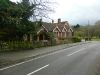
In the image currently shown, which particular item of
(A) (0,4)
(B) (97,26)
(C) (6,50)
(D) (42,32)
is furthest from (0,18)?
(B) (97,26)

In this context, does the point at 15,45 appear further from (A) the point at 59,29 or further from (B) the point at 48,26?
(A) the point at 59,29

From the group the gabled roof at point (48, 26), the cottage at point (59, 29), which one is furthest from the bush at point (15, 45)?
the cottage at point (59, 29)

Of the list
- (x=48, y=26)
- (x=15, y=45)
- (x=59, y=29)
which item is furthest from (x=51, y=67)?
(x=59, y=29)

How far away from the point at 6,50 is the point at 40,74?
15.2m

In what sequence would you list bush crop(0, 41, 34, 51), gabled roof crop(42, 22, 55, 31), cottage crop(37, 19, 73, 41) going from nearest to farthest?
bush crop(0, 41, 34, 51) < gabled roof crop(42, 22, 55, 31) < cottage crop(37, 19, 73, 41)

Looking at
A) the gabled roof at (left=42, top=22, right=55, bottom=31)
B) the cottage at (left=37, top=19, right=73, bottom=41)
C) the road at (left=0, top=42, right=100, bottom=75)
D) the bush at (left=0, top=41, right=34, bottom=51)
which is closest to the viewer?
the road at (left=0, top=42, right=100, bottom=75)

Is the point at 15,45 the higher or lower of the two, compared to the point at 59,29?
lower

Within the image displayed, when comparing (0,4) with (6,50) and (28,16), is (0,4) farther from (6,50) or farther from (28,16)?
(28,16)

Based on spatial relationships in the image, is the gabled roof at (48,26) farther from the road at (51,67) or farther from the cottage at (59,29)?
the road at (51,67)

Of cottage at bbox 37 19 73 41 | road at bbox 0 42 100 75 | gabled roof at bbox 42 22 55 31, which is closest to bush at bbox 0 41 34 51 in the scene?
road at bbox 0 42 100 75

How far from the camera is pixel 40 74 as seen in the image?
12.6 meters

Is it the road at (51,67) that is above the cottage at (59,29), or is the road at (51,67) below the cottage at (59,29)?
below

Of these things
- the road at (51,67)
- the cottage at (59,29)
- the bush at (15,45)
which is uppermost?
the cottage at (59,29)

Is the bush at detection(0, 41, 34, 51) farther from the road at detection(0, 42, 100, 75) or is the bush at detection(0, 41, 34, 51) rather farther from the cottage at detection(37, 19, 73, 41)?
the cottage at detection(37, 19, 73, 41)
